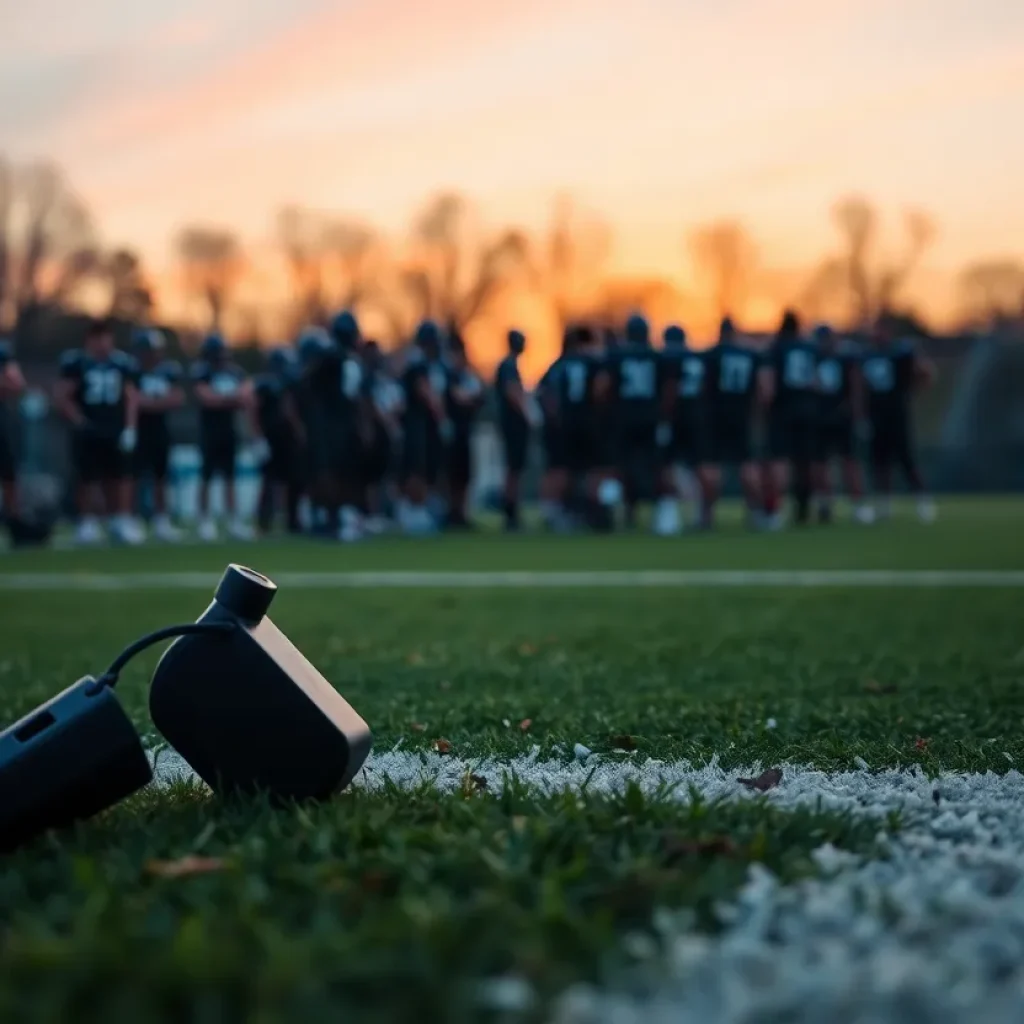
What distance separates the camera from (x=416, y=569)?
34.0ft

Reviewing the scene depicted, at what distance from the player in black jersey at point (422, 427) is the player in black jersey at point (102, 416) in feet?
10.4

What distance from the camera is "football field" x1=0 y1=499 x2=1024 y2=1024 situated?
1525 millimetres

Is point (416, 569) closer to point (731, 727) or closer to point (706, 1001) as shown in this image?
point (731, 727)

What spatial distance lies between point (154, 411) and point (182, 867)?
575 inches

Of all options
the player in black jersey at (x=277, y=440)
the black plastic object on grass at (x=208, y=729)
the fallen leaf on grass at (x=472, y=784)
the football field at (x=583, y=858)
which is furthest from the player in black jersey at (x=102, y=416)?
the black plastic object on grass at (x=208, y=729)

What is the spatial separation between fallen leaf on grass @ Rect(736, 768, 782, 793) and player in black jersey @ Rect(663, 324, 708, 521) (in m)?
12.5

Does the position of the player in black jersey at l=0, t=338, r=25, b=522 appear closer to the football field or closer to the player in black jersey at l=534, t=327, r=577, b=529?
the player in black jersey at l=534, t=327, r=577, b=529

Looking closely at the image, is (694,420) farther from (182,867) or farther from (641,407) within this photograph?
(182,867)

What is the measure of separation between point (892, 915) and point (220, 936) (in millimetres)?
856

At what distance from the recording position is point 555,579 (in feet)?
30.0

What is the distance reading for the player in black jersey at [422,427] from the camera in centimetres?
1620

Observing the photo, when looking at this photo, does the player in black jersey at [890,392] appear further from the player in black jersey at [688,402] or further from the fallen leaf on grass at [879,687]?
the fallen leaf on grass at [879,687]

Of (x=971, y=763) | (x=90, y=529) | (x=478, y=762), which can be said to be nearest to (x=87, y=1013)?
(x=478, y=762)

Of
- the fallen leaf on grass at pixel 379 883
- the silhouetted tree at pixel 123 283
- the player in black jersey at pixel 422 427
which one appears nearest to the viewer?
the fallen leaf on grass at pixel 379 883
